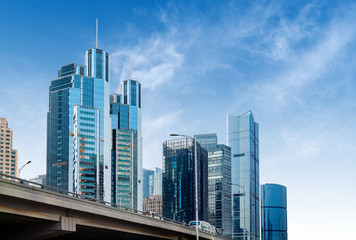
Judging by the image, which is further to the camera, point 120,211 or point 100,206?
point 120,211

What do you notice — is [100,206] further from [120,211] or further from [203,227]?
[203,227]

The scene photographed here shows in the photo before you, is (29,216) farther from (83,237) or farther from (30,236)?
(83,237)

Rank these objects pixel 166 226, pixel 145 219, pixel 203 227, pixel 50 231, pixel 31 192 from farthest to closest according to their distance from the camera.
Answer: pixel 203 227, pixel 166 226, pixel 145 219, pixel 50 231, pixel 31 192

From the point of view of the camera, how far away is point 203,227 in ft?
276

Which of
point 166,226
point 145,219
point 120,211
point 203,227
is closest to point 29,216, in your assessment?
point 120,211

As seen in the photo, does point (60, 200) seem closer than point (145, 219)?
Yes

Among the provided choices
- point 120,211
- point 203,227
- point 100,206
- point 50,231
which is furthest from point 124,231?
point 203,227

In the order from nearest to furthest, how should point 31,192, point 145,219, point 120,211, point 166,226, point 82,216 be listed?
point 31,192 → point 82,216 → point 120,211 → point 145,219 → point 166,226

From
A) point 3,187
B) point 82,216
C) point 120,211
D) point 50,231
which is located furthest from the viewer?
point 120,211

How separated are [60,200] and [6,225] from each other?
522cm

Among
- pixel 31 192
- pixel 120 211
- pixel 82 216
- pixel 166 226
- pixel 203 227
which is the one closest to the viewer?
pixel 31 192

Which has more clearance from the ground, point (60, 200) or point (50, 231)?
point (60, 200)

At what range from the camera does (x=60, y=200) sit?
36.3m

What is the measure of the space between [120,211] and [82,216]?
5.56 metres
